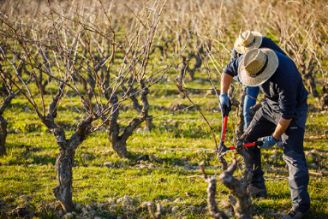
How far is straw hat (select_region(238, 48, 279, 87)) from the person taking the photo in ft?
13.9

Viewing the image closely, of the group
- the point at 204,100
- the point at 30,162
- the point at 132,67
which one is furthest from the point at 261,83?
the point at 204,100

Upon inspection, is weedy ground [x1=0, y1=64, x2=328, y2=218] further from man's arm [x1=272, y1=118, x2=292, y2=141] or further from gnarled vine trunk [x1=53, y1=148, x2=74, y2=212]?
man's arm [x1=272, y1=118, x2=292, y2=141]

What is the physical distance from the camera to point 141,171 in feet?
21.4

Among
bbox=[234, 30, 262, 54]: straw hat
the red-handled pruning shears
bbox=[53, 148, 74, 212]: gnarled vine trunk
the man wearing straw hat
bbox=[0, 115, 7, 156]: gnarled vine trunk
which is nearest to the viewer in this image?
the red-handled pruning shears

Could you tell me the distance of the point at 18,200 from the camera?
5414mm

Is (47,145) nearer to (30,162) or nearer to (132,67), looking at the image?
(30,162)

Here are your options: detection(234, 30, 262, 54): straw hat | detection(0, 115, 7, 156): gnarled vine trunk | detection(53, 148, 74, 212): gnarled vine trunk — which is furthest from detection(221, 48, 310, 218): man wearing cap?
detection(0, 115, 7, 156): gnarled vine trunk

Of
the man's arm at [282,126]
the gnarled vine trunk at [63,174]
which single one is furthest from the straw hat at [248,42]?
the gnarled vine trunk at [63,174]

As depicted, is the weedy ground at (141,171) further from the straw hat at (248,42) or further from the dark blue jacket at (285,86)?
the straw hat at (248,42)

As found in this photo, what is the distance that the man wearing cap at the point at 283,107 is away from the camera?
4281mm

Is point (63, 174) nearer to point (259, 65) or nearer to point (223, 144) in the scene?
point (223, 144)

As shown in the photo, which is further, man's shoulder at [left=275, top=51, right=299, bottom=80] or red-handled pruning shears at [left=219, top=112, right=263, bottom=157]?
red-handled pruning shears at [left=219, top=112, right=263, bottom=157]

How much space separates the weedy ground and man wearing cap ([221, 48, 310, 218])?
0.42 meters

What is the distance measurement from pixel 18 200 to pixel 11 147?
272cm
